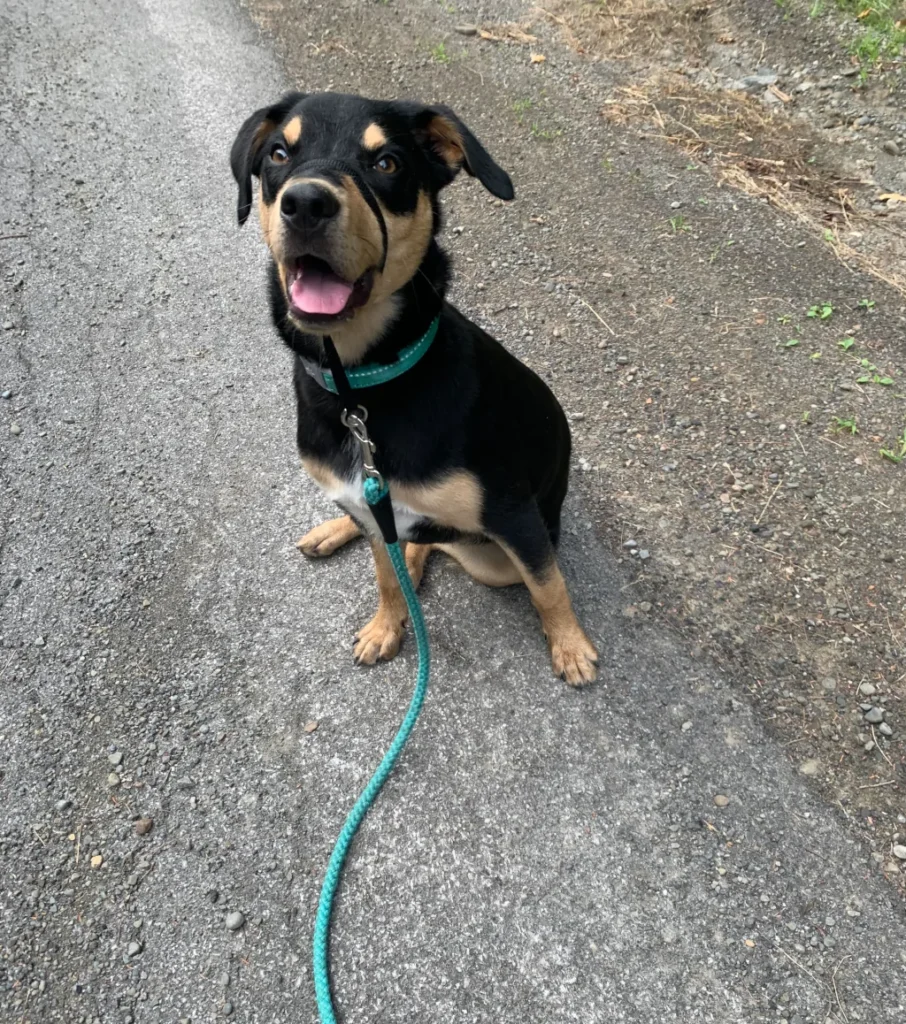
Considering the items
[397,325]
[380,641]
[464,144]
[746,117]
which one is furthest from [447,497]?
[746,117]

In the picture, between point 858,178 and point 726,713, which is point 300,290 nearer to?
point 726,713

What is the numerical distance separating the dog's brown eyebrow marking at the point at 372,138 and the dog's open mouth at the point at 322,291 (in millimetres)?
402

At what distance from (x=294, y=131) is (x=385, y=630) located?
1.92 m

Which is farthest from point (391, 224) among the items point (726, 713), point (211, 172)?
point (211, 172)

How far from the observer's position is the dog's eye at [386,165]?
2148 mm

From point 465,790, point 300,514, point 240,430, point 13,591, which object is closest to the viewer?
point 465,790

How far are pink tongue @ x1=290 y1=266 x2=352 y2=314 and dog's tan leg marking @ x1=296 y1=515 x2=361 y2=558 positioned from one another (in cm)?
151

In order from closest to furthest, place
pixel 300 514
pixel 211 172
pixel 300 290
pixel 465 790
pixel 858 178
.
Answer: pixel 300 290
pixel 465 790
pixel 300 514
pixel 858 178
pixel 211 172

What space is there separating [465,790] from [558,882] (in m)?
0.45

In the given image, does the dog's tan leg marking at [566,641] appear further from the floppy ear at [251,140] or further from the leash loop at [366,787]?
the floppy ear at [251,140]

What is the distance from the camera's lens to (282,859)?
2.52m

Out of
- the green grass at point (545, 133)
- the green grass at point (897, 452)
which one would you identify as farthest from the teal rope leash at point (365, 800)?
the green grass at point (545, 133)

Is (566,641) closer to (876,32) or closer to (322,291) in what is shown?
(322,291)

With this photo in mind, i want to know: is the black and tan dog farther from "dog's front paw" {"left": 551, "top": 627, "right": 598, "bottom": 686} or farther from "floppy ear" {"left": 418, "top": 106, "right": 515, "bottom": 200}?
"dog's front paw" {"left": 551, "top": 627, "right": 598, "bottom": 686}
